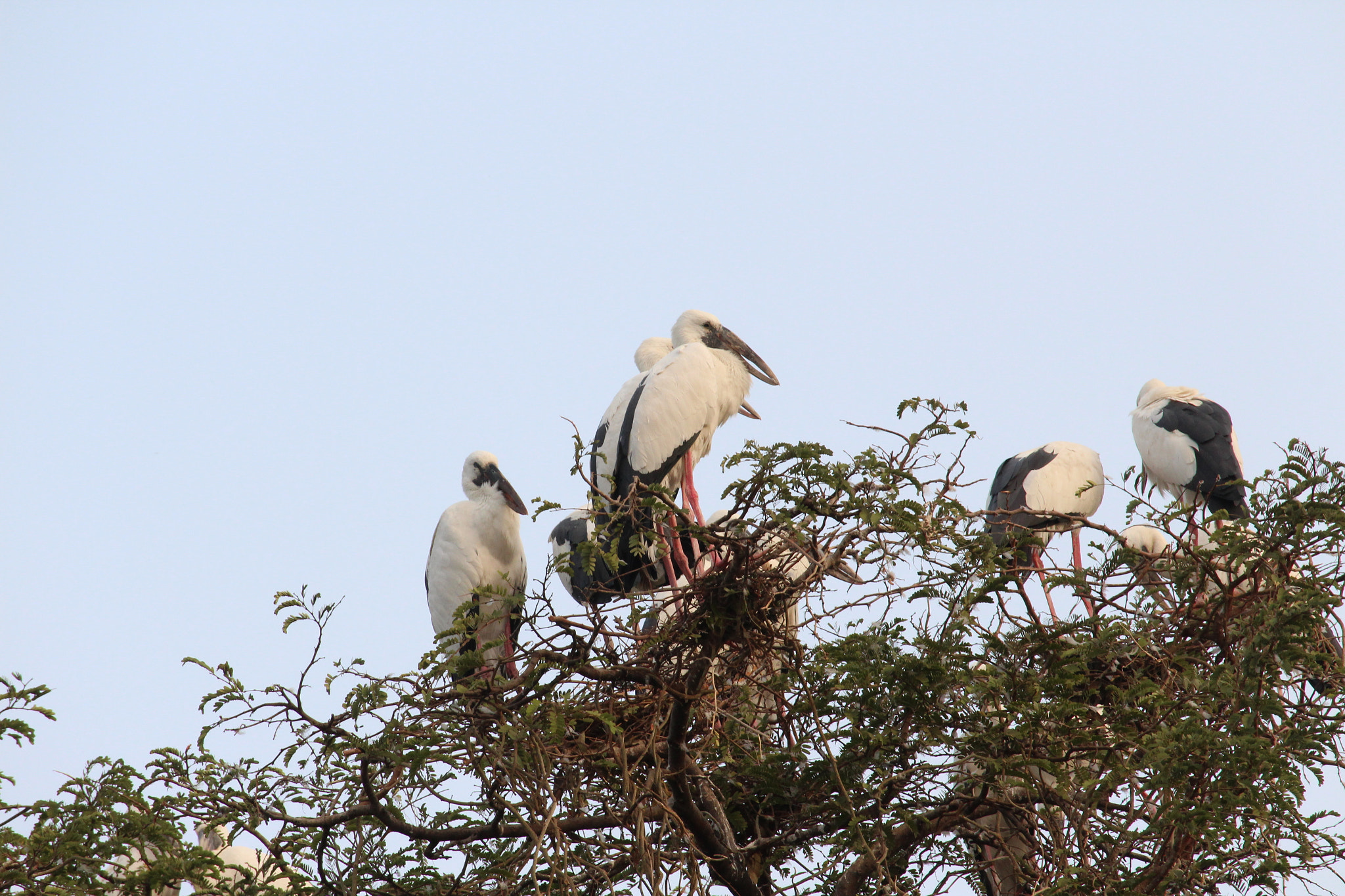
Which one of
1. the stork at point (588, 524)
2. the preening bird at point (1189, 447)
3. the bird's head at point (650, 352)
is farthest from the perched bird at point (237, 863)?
the preening bird at point (1189, 447)

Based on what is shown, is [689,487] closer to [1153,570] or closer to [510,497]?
[510,497]

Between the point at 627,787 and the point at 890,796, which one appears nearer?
the point at 627,787

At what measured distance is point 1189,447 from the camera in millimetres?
6008

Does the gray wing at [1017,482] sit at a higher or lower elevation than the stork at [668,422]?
lower

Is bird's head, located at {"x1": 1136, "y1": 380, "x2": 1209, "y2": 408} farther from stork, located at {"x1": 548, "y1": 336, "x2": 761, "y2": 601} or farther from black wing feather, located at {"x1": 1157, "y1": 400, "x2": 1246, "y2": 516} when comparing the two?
stork, located at {"x1": 548, "y1": 336, "x2": 761, "y2": 601}

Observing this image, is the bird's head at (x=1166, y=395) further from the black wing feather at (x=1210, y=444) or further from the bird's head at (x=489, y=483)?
the bird's head at (x=489, y=483)

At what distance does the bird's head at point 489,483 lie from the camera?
19.0 ft

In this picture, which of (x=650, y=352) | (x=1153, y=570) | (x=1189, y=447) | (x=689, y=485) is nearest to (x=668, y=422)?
(x=689, y=485)

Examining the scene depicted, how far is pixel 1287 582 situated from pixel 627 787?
5.71 ft

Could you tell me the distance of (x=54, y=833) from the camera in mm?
2820

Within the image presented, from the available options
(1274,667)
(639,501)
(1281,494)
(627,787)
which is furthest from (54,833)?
(1281,494)

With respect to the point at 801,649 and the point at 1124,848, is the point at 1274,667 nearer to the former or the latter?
the point at 1124,848

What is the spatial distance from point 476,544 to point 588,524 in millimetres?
990

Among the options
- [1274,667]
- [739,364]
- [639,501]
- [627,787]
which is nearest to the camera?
[1274,667]
